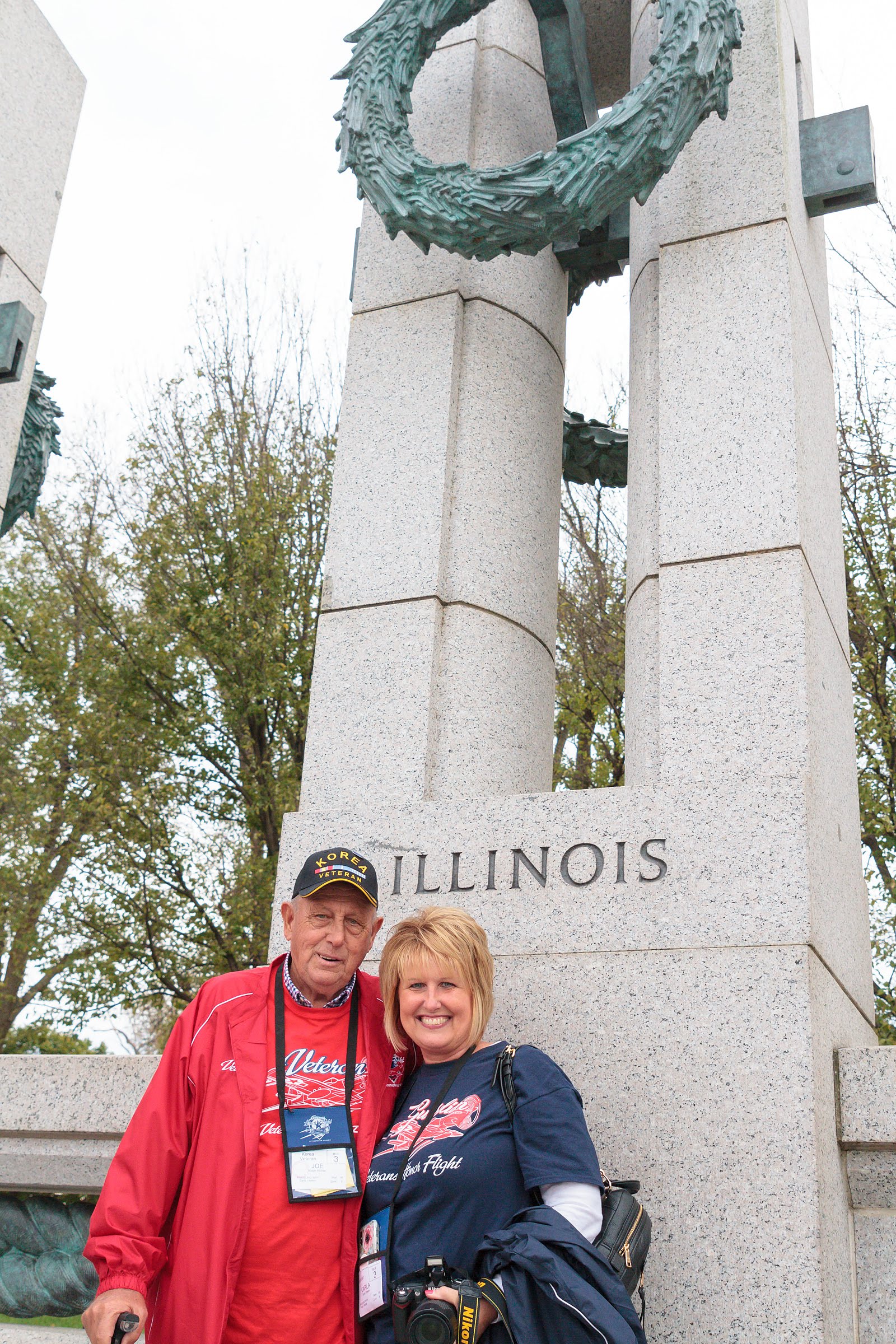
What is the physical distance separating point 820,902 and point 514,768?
57.9 inches

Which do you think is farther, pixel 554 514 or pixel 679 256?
pixel 554 514

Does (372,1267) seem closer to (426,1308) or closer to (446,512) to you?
(426,1308)

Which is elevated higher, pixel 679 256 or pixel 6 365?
pixel 6 365

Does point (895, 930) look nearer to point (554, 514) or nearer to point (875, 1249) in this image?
point (554, 514)

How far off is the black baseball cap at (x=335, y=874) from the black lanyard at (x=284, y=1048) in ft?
0.83

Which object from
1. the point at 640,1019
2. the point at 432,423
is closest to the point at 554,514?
the point at 432,423

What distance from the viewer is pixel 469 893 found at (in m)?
4.21

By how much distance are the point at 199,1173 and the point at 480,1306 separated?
78 cm

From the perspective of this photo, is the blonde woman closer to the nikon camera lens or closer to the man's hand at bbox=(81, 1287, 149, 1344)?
the nikon camera lens

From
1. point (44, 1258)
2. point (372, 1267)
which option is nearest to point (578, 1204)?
point (372, 1267)

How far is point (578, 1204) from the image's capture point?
2697mm

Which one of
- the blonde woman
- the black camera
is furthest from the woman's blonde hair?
the black camera

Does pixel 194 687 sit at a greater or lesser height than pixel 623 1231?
greater

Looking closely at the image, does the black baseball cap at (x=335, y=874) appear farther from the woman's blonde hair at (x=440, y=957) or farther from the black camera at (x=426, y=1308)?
the black camera at (x=426, y=1308)
